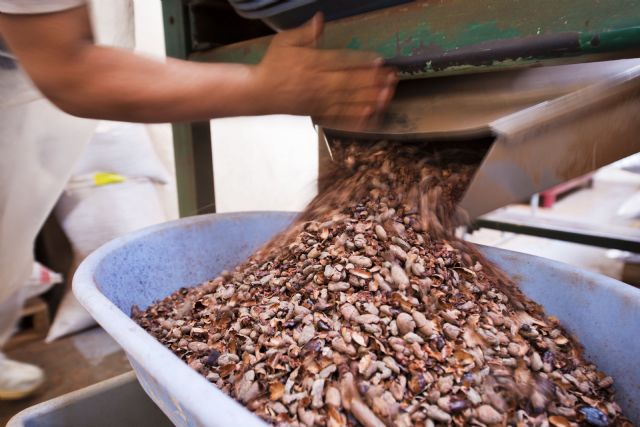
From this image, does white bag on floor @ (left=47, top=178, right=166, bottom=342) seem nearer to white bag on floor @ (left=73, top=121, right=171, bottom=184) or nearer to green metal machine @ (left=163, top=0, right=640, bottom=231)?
white bag on floor @ (left=73, top=121, right=171, bottom=184)

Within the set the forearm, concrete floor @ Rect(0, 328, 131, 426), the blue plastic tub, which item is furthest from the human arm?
concrete floor @ Rect(0, 328, 131, 426)

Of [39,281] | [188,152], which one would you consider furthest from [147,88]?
[39,281]

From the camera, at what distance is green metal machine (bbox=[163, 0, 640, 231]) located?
47cm

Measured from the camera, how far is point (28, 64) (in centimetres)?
56

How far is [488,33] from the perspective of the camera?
528 millimetres

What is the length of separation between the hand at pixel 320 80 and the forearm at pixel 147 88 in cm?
3

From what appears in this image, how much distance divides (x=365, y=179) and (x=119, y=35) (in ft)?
2.61

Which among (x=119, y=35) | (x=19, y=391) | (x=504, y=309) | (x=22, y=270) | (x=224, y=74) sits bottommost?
(x=19, y=391)

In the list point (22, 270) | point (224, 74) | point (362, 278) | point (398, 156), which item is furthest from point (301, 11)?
point (22, 270)

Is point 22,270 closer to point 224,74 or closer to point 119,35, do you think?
point 119,35

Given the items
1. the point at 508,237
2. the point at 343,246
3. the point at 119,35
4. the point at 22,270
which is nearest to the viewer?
the point at 343,246

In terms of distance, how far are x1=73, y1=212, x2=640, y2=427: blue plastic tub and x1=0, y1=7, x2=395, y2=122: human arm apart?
260 millimetres

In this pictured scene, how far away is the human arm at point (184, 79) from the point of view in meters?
0.55

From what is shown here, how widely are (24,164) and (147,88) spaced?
0.84 meters
